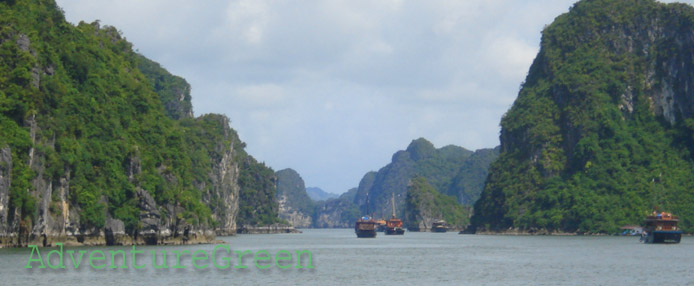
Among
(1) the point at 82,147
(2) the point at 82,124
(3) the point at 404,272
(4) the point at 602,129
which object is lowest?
(3) the point at 404,272

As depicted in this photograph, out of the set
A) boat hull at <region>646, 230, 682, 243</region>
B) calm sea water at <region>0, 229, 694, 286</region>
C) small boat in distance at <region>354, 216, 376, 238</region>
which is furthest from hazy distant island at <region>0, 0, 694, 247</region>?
boat hull at <region>646, 230, 682, 243</region>

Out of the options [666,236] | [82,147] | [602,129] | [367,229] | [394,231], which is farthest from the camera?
[394,231]

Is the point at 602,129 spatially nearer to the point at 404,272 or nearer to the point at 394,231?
the point at 394,231

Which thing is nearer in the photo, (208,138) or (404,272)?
(404,272)

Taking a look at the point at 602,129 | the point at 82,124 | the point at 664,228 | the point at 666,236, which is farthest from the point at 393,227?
the point at 82,124

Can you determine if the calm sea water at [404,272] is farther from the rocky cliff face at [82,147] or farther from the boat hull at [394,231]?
the boat hull at [394,231]

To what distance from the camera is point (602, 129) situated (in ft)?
571

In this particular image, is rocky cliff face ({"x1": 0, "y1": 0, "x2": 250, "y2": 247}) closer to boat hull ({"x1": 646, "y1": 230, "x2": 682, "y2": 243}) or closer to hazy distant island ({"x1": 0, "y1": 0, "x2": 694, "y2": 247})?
hazy distant island ({"x1": 0, "y1": 0, "x2": 694, "y2": 247})

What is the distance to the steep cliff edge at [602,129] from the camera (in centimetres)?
16075

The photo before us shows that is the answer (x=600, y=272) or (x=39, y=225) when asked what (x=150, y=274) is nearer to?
(x=39, y=225)

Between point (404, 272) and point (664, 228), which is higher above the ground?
point (664, 228)

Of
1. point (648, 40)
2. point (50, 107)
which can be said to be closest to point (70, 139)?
point (50, 107)

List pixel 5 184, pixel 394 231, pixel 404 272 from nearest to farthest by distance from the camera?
pixel 404 272 → pixel 5 184 → pixel 394 231

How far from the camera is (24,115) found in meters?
74.2
